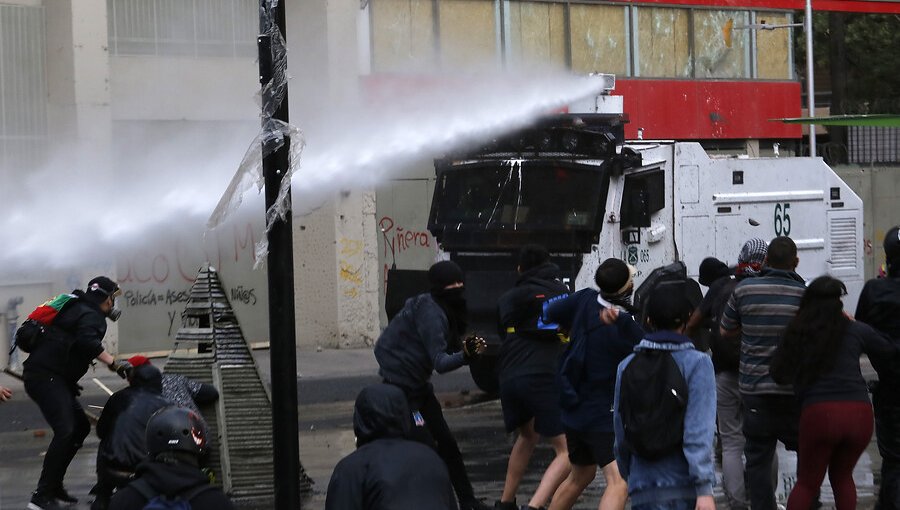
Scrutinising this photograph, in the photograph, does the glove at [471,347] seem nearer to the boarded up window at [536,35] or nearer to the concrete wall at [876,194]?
the boarded up window at [536,35]

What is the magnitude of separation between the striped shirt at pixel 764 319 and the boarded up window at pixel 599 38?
1407 centimetres

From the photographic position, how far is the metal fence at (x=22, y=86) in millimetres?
16344

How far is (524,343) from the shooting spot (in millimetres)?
8258

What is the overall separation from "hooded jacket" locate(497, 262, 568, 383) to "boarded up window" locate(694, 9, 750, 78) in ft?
49.1

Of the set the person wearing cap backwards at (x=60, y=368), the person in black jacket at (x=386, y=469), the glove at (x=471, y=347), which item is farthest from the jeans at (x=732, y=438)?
the person wearing cap backwards at (x=60, y=368)

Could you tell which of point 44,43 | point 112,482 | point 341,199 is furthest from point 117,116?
point 112,482

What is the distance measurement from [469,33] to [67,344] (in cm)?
1210

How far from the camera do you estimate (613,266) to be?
702 centimetres

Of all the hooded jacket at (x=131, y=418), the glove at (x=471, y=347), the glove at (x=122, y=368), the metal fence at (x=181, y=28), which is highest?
the metal fence at (x=181, y=28)

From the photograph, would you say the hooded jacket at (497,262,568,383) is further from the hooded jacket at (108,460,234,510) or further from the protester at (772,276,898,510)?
the hooded jacket at (108,460,234,510)

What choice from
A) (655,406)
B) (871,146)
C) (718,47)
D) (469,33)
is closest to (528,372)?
(655,406)

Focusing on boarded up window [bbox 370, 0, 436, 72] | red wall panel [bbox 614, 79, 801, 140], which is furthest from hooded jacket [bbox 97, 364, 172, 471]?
red wall panel [bbox 614, 79, 801, 140]

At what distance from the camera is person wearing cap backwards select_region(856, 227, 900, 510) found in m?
7.10

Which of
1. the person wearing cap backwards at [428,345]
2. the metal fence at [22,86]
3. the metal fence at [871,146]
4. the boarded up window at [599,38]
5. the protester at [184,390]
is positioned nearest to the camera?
the protester at [184,390]
